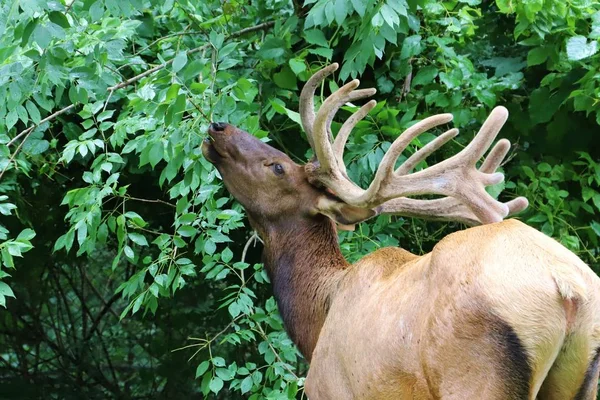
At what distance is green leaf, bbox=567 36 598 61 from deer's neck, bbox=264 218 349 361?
1808mm

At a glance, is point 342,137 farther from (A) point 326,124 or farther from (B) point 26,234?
(B) point 26,234

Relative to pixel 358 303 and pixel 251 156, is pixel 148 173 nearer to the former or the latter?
pixel 251 156

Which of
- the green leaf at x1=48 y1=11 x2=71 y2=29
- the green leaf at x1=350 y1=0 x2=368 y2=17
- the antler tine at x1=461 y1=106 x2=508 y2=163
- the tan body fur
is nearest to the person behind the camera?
the tan body fur

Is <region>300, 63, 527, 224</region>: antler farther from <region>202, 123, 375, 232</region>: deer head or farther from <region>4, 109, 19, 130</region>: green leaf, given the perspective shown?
<region>4, 109, 19, 130</region>: green leaf

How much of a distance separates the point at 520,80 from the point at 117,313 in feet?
17.3

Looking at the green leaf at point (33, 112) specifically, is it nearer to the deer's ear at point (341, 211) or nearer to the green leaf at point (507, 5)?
the deer's ear at point (341, 211)

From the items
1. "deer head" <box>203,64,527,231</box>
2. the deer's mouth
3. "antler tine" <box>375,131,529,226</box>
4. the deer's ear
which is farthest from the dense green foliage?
"antler tine" <box>375,131,529,226</box>

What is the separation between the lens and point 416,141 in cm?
509

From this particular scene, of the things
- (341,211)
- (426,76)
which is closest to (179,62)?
(341,211)

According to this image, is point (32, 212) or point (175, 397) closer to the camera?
point (32, 212)

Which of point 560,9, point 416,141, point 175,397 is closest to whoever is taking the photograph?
point 416,141

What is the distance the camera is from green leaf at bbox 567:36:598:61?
5.27 metres

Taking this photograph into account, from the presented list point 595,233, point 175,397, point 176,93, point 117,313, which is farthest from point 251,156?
point 117,313

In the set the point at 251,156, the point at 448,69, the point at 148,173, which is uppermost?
the point at 251,156
